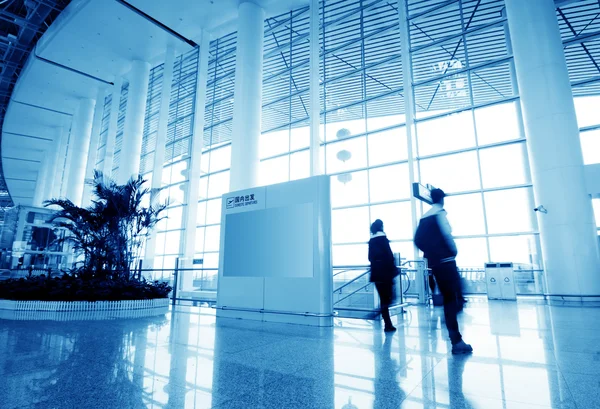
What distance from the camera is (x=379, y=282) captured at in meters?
4.77

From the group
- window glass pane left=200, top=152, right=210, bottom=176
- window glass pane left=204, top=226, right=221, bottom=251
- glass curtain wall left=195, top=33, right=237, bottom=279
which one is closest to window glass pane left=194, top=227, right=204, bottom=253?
glass curtain wall left=195, top=33, right=237, bottom=279

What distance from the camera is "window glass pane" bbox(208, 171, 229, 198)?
712 inches

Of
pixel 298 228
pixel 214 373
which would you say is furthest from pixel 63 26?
pixel 214 373

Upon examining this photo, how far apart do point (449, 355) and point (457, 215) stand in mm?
9265

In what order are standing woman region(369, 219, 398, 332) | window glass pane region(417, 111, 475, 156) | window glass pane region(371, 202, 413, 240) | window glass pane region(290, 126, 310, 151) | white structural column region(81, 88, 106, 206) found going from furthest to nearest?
1. white structural column region(81, 88, 106, 206)
2. window glass pane region(290, 126, 310, 151)
3. window glass pane region(371, 202, 413, 240)
4. window glass pane region(417, 111, 475, 156)
5. standing woman region(369, 219, 398, 332)

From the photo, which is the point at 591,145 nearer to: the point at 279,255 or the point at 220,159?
the point at 279,255

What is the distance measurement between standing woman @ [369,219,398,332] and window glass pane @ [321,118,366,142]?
32.0 feet

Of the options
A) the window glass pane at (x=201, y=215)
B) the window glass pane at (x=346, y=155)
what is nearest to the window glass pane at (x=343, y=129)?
the window glass pane at (x=346, y=155)

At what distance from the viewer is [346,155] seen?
14.2 m

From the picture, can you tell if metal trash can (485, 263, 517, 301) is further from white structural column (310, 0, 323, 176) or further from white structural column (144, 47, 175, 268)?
white structural column (144, 47, 175, 268)

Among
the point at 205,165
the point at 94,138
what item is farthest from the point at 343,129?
the point at 94,138

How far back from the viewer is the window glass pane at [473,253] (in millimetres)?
11000

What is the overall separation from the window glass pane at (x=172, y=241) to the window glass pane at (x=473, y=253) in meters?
13.4

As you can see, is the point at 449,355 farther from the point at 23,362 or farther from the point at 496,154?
the point at 496,154
